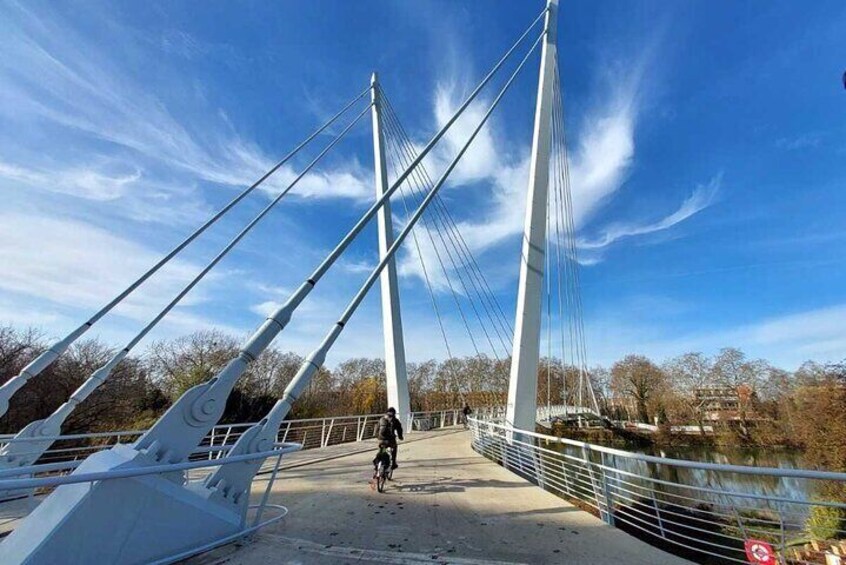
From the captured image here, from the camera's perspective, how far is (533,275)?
10602 mm

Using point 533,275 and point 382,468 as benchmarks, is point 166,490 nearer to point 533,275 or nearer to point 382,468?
point 382,468

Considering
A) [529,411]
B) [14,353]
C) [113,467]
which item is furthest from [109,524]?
[14,353]

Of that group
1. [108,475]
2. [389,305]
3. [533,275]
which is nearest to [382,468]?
[108,475]

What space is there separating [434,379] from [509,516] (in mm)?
50453

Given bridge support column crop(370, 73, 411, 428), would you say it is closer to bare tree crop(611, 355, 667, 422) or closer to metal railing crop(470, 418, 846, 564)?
metal railing crop(470, 418, 846, 564)

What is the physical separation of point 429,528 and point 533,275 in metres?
7.36

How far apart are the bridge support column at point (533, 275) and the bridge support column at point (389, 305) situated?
722cm

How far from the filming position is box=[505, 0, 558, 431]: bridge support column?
A: 10.1 metres

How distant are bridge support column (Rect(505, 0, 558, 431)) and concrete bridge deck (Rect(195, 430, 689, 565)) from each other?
2.54 m

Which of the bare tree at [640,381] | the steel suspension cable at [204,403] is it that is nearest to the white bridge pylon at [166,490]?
→ the steel suspension cable at [204,403]

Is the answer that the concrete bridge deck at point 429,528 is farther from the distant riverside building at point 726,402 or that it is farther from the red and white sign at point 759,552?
the distant riverside building at point 726,402

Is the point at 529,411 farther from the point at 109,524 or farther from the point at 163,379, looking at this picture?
the point at 163,379

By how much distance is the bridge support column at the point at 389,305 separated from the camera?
1717cm

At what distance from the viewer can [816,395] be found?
1955 centimetres
